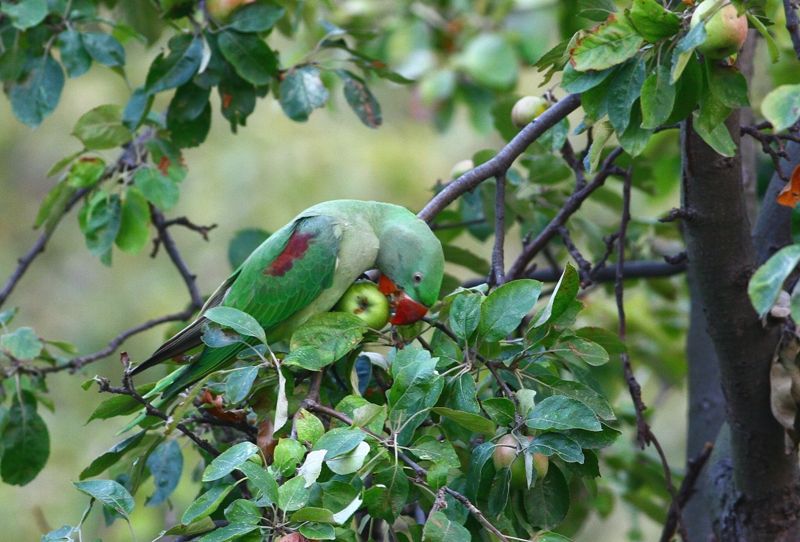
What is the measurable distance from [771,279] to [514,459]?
59cm

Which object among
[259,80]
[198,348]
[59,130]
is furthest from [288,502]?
[59,130]

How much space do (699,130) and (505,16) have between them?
296 centimetres

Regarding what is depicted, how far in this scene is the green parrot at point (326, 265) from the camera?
228 centimetres

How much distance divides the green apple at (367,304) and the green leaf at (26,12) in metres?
1.23

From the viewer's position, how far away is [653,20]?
158cm

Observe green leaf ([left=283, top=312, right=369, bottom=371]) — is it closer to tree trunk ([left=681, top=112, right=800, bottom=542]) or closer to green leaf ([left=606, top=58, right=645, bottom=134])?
green leaf ([left=606, top=58, right=645, bottom=134])

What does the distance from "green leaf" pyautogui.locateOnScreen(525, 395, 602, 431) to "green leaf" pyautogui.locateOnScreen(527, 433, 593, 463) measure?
0.02 metres

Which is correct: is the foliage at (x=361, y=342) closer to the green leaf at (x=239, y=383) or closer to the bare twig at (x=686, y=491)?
the green leaf at (x=239, y=383)

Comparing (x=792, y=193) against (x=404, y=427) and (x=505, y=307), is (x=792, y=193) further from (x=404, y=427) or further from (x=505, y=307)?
(x=404, y=427)

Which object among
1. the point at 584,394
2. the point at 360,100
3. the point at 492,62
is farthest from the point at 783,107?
the point at 492,62

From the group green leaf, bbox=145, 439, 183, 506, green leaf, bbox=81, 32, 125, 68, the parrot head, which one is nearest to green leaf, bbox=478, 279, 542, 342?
the parrot head

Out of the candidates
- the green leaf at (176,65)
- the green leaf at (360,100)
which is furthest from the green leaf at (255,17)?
the green leaf at (360,100)

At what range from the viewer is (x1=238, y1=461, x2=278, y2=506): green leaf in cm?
141

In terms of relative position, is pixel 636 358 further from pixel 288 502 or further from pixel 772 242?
pixel 288 502
